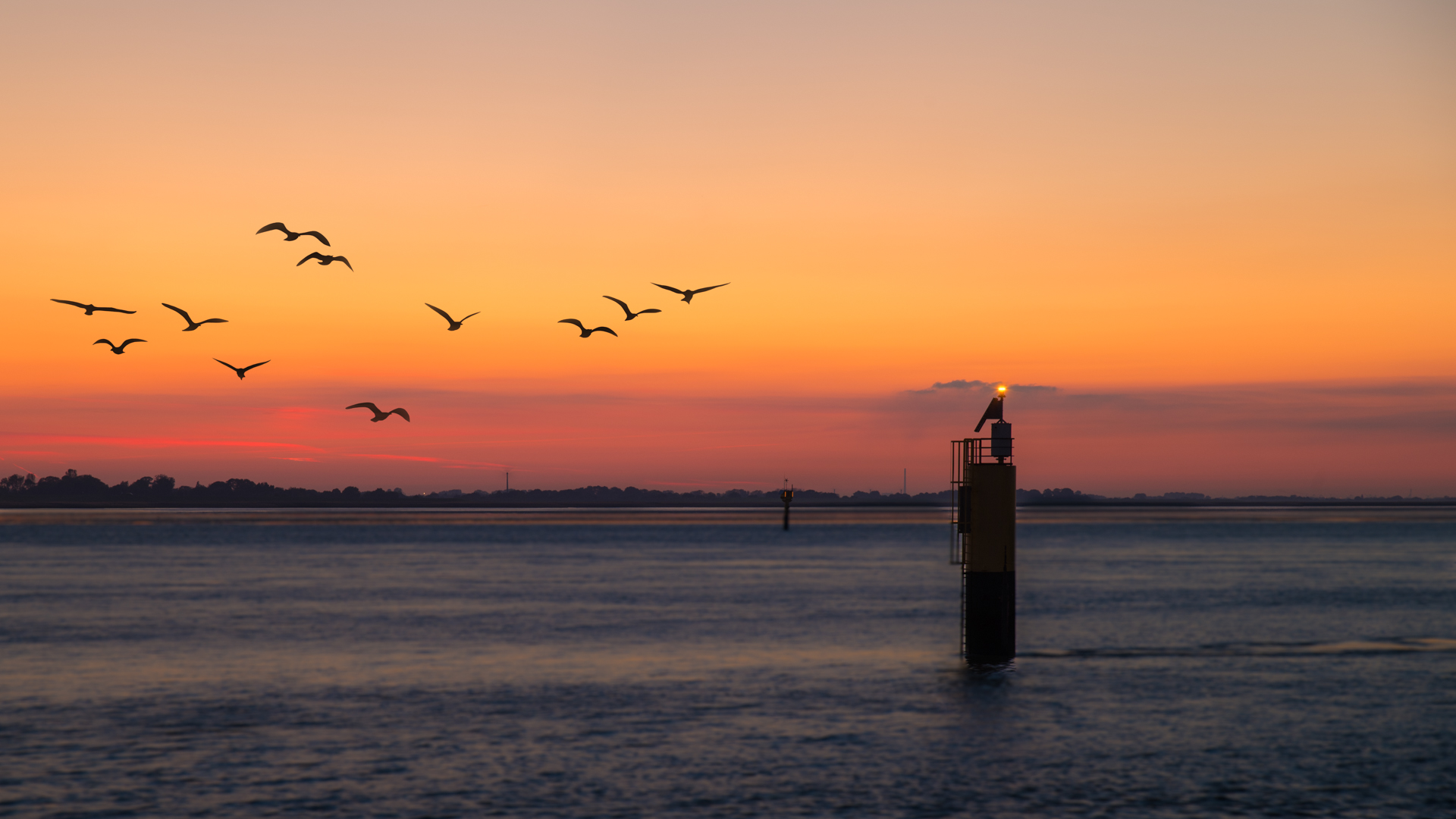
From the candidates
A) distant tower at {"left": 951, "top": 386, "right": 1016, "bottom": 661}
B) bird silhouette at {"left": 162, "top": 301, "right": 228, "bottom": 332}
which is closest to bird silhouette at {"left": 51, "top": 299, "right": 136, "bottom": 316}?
bird silhouette at {"left": 162, "top": 301, "right": 228, "bottom": 332}

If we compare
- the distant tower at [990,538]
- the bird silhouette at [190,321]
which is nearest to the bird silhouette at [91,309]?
the bird silhouette at [190,321]

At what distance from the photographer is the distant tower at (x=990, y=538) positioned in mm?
35156

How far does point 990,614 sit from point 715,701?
8.61 meters

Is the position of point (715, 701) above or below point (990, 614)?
below

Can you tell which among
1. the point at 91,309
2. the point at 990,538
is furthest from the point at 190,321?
the point at 990,538

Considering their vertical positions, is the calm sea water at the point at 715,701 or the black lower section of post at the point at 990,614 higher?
the black lower section of post at the point at 990,614

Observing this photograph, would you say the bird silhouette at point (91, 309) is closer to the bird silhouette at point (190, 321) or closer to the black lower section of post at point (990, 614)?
the bird silhouette at point (190, 321)

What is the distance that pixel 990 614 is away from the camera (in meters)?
36.4

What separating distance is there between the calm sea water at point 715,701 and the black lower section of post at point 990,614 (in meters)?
0.95

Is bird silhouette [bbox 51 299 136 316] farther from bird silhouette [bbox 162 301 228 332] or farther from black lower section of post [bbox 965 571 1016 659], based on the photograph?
black lower section of post [bbox 965 571 1016 659]

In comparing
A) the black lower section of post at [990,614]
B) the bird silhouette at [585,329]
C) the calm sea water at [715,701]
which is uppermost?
the bird silhouette at [585,329]

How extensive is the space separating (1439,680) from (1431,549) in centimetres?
10422

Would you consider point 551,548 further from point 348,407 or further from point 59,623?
point 348,407

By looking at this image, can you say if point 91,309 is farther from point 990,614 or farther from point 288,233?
point 990,614
